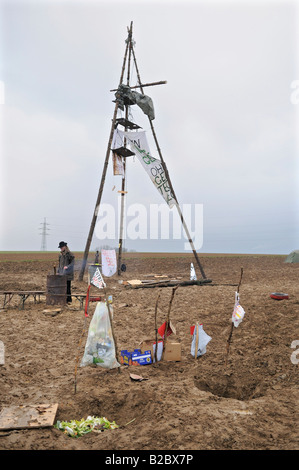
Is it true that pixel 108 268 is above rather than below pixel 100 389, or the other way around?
above

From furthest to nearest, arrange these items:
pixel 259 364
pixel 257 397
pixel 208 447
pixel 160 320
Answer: pixel 160 320 → pixel 259 364 → pixel 257 397 → pixel 208 447

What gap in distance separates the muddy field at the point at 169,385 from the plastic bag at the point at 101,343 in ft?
0.52

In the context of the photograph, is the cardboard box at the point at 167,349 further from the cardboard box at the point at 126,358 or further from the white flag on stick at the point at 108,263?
the white flag on stick at the point at 108,263

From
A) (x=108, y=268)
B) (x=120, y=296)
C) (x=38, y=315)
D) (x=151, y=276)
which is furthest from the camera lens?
(x=151, y=276)

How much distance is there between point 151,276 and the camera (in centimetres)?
1541

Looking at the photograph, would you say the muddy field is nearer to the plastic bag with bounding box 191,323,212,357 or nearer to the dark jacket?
the plastic bag with bounding box 191,323,212,357

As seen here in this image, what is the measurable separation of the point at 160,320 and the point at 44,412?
452cm

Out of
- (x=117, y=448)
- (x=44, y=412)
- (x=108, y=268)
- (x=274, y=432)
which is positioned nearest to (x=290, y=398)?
(x=274, y=432)

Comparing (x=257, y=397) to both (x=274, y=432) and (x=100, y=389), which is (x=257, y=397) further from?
(x=100, y=389)

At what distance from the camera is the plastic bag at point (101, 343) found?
16.9 ft

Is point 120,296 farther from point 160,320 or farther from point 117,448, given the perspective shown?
point 117,448

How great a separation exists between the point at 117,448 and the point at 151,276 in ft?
40.7

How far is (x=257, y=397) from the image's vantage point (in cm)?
441

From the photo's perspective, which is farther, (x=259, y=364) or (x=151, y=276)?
(x=151, y=276)
